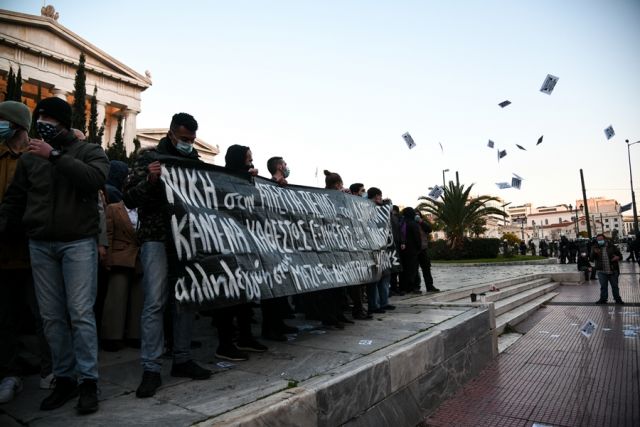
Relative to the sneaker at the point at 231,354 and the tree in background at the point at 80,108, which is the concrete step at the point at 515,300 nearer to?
the sneaker at the point at 231,354

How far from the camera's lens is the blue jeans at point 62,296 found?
2.37 meters

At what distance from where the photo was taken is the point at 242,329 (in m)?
3.62

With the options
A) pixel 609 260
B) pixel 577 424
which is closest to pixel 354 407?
pixel 577 424

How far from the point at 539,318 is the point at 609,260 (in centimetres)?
356

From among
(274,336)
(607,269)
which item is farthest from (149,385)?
(607,269)

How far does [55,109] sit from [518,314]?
889cm

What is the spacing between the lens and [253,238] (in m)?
3.39

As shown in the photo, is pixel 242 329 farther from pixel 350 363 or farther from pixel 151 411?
pixel 151 411

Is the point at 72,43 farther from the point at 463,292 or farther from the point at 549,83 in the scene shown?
the point at 463,292

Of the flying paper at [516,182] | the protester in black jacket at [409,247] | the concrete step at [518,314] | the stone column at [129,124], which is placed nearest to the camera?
the concrete step at [518,314]

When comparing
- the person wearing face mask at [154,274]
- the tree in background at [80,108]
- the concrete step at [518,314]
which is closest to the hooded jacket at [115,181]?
the person wearing face mask at [154,274]

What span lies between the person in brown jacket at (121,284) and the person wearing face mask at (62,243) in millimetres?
1256

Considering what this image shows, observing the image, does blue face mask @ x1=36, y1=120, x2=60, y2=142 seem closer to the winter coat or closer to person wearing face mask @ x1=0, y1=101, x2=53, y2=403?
person wearing face mask @ x1=0, y1=101, x2=53, y2=403

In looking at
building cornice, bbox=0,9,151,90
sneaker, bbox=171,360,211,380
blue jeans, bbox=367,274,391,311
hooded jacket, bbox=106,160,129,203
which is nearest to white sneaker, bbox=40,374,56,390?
sneaker, bbox=171,360,211,380
